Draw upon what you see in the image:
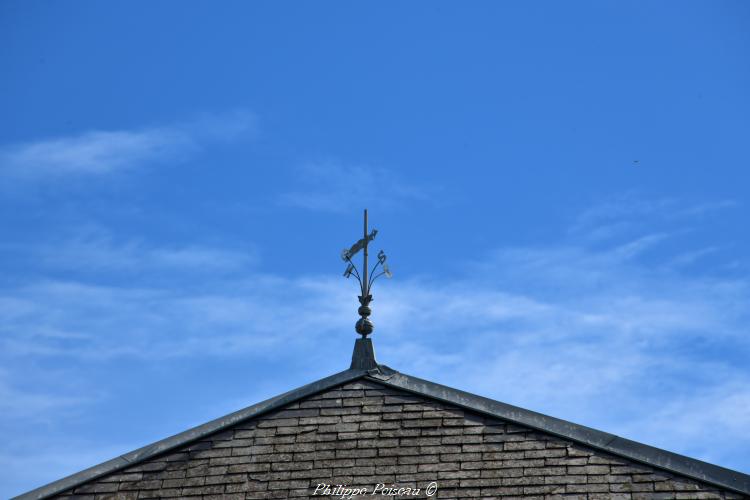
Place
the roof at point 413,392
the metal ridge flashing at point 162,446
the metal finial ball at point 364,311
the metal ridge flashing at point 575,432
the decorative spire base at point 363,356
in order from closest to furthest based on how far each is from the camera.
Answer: the metal ridge flashing at point 575,432 < the roof at point 413,392 < the metal ridge flashing at point 162,446 < the decorative spire base at point 363,356 < the metal finial ball at point 364,311

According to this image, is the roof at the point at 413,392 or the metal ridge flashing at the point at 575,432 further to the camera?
the roof at the point at 413,392

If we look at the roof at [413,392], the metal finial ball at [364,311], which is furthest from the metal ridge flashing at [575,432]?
the metal finial ball at [364,311]


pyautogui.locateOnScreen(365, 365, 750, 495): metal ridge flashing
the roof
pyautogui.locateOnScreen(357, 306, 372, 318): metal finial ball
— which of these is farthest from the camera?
pyautogui.locateOnScreen(357, 306, 372, 318): metal finial ball

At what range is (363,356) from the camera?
598 inches

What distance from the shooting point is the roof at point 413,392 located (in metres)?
13.9

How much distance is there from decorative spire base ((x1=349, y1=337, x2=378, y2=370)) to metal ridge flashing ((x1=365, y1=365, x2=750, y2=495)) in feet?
0.34

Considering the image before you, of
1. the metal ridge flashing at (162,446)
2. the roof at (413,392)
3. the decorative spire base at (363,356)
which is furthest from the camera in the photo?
the decorative spire base at (363,356)

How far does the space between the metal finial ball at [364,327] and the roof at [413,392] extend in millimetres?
163

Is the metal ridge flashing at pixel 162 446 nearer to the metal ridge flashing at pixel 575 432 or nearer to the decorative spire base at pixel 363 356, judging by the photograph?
the decorative spire base at pixel 363 356

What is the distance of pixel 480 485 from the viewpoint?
1405cm

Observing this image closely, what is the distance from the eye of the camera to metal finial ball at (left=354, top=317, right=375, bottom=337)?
15.6 metres

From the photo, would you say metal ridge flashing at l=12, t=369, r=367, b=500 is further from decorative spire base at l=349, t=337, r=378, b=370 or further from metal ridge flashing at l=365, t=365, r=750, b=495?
→ metal ridge flashing at l=365, t=365, r=750, b=495

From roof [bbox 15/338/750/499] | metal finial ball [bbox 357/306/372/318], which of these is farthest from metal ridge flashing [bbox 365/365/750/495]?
metal finial ball [bbox 357/306/372/318]

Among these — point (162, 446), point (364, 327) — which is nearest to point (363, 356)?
point (364, 327)
